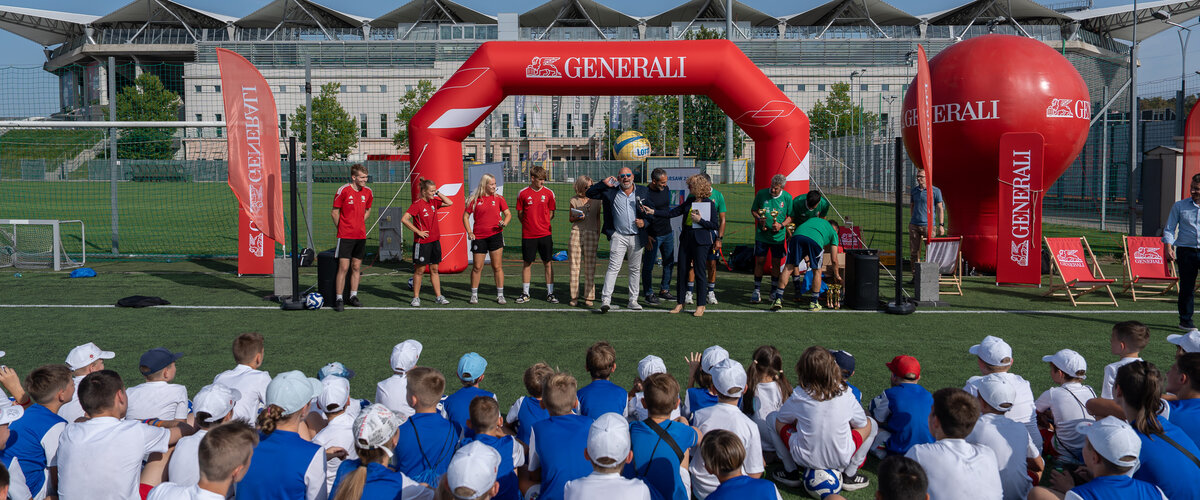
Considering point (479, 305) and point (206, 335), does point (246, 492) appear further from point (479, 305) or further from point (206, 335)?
point (479, 305)

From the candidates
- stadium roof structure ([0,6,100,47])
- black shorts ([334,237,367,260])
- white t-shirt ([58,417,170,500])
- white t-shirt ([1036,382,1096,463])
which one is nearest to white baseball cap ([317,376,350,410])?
white t-shirt ([58,417,170,500])

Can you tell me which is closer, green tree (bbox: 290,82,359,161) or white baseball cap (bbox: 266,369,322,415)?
white baseball cap (bbox: 266,369,322,415)

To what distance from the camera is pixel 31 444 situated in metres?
3.64

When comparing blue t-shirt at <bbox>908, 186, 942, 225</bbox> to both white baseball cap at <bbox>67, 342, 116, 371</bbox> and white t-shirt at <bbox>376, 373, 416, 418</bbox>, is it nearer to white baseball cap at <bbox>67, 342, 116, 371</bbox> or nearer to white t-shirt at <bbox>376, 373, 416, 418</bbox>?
white t-shirt at <bbox>376, 373, 416, 418</bbox>

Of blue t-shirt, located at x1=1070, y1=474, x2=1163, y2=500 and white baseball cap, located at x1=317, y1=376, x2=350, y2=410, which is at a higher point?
white baseball cap, located at x1=317, y1=376, x2=350, y2=410

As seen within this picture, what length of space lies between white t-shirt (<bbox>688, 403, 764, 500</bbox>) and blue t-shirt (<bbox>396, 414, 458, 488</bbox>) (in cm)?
117

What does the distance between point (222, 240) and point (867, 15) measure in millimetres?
76070

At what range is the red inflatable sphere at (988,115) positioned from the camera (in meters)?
11.2

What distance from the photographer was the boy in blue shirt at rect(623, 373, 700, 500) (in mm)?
3434

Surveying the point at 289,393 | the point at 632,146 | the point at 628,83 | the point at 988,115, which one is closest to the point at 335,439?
the point at 289,393

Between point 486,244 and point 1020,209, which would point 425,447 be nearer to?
point 486,244

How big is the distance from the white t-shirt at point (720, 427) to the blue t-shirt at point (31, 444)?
3097 mm

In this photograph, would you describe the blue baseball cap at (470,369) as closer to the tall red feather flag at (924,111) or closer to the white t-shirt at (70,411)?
the white t-shirt at (70,411)

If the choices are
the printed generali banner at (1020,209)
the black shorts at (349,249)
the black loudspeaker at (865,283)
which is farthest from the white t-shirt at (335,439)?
the printed generali banner at (1020,209)
